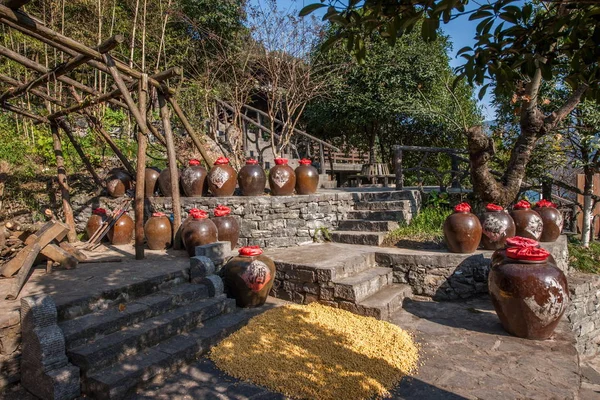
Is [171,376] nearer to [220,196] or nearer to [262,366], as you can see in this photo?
[262,366]

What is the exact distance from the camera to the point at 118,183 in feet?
25.2

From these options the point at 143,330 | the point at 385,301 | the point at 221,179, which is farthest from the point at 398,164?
the point at 143,330

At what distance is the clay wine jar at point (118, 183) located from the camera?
7659mm

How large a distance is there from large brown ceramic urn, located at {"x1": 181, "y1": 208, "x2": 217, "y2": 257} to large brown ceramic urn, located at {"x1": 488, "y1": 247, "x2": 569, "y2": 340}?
12.1 ft

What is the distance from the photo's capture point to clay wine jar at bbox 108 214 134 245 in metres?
6.47

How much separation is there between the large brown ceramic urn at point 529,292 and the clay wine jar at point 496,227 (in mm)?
1585

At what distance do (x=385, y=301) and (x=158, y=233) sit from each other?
3620 mm

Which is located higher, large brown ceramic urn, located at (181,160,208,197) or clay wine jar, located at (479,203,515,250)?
large brown ceramic urn, located at (181,160,208,197)

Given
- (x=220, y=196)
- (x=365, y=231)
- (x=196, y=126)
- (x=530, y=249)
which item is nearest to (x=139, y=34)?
(x=196, y=126)

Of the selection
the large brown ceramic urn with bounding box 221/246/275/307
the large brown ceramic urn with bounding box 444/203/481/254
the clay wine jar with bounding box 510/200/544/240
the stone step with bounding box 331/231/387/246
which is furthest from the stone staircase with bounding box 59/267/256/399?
the clay wine jar with bounding box 510/200/544/240

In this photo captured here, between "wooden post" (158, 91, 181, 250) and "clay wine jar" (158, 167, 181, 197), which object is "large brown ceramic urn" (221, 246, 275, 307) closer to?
"wooden post" (158, 91, 181, 250)

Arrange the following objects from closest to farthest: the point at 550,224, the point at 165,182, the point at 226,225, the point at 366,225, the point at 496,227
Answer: the point at 496,227 < the point at 550,224 < the point at 226,225 < the point at 366,225 < the point at 165,182

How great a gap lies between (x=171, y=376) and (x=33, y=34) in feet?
13.5

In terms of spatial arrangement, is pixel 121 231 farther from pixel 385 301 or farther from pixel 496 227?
pixel 496 227
